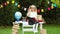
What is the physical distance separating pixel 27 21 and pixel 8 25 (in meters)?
5.09

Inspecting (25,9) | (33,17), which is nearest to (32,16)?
(33,17)

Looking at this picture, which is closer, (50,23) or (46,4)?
(46,4)

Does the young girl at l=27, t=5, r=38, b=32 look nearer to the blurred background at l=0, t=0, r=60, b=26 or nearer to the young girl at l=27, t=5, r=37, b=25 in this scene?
the young girl at l=27, t=5, r=37, b=25

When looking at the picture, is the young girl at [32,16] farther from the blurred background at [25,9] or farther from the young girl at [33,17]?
the blurred background at [25,9]

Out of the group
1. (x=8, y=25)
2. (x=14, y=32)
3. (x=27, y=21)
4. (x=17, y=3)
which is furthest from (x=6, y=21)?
(x=14, y=32)

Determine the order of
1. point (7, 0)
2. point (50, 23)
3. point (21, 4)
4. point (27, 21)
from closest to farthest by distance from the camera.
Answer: point (27, 21) < point (7, 0) < point (21, 4) < point (50, 23)

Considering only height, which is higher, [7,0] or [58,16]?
[7,0]

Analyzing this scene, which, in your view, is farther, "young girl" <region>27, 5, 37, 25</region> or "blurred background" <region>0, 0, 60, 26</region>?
"blurred background" <region>0, 0, 60, 26</region>

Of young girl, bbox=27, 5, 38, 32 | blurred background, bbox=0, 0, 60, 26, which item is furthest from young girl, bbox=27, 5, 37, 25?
blurred background, bbox=0, 0, 60, 26

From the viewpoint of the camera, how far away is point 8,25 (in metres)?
13.8

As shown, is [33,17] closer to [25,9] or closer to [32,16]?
[32,16]

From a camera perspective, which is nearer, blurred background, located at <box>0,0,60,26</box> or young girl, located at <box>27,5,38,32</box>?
young girl, located at <box>27,5,38,32</box>

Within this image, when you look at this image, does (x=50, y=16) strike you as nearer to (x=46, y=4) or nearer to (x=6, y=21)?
(x=46, y=4)

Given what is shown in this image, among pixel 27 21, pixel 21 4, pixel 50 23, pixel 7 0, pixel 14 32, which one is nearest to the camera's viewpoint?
pixel 14 32
